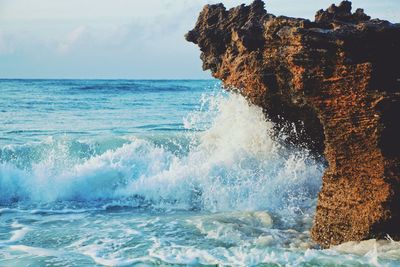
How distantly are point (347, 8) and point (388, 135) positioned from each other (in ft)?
7.71

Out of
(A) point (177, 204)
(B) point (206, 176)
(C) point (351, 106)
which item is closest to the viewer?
(C) point (351, 106)

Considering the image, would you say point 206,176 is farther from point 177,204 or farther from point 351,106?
point 351,106

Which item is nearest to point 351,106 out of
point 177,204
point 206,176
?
point 177,204

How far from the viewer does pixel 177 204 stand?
8.07 metres

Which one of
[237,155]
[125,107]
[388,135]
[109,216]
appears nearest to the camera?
[388,135]

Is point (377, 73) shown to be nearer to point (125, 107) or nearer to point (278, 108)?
point (278, 108)

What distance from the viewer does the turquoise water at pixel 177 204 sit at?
5309 millimetres

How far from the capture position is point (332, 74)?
516 cm

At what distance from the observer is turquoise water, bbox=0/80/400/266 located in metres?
5.31

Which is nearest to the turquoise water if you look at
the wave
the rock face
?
the wave

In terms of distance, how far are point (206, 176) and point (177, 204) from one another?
0.78 m

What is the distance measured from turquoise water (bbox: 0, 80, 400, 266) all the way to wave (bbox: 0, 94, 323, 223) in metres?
0.02

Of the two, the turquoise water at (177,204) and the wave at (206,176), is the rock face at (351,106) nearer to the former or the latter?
the turquoise water at (177,204)

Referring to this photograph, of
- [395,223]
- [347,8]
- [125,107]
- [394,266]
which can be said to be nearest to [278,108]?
[347,8]
